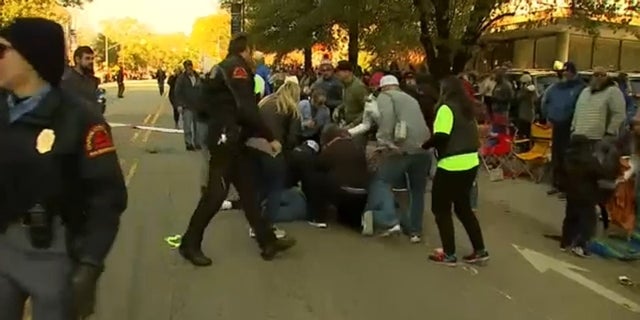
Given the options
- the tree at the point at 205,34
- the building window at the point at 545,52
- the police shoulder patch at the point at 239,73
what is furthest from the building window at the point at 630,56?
the tree at the point at 205,34

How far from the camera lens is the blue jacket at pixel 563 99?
11.0 m

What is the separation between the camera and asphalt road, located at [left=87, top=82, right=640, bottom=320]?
18.9ft

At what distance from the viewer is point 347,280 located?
6566 mm

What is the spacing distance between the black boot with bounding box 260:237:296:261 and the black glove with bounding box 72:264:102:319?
4143mm

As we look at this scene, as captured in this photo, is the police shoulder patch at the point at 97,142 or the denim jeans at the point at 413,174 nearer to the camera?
the police shoulder patch at the point at 97,142

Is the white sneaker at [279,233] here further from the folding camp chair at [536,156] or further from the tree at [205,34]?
the tree at [205,34]

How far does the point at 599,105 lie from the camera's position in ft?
31.7

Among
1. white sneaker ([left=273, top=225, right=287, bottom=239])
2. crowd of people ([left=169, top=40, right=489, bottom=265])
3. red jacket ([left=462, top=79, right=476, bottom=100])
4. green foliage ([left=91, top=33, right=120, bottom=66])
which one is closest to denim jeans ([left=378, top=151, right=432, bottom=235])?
crowd of people ([left=169, top=40, right=489, bottom=265])

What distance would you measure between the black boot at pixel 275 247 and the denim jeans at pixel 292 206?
129 centimetres

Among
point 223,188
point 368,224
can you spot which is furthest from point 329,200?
point 223,188

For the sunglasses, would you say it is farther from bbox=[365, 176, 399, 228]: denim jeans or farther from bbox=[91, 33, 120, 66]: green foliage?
A: bbox=[91, 33, 120, 66]: green foliage

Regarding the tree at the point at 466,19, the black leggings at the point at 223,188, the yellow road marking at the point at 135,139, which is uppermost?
the tree at the point at 466,19

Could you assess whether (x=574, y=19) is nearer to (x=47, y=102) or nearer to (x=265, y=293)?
(x=265, y=293)

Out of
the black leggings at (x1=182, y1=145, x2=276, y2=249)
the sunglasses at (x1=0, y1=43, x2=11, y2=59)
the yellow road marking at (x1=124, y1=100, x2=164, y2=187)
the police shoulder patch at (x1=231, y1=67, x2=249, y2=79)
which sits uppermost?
the sunglasses at (x1=0, y1=43, x2=11, y2=59)
